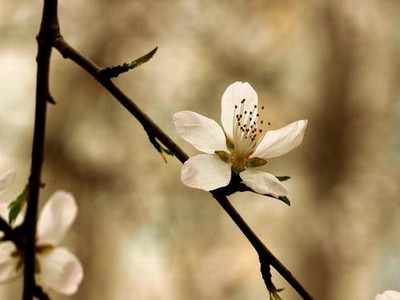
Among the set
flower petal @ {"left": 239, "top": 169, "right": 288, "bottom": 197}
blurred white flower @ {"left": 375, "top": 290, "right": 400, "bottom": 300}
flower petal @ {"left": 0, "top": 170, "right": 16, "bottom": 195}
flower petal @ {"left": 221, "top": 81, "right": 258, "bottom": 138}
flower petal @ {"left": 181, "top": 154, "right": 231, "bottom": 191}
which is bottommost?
blurred white flower @ {"left": 375, "top": 290, "right": 400, "bottom": 300}

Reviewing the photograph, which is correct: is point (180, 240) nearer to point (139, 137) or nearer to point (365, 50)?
point (139, 137)

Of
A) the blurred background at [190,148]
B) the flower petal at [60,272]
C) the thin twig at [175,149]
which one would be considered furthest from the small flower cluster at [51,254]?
the blurred background at [190,148]

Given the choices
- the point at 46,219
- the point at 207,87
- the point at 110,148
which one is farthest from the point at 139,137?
the point at 46,219

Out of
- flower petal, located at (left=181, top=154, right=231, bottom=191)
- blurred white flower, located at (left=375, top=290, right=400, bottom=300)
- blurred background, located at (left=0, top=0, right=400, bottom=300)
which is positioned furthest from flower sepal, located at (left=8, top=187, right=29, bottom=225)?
blurred background, located at (left=0, top=0, right=400, bottom=300)

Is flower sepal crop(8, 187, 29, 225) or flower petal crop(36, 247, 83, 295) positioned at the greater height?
flower sepal crop(8, 187, 29, 225)

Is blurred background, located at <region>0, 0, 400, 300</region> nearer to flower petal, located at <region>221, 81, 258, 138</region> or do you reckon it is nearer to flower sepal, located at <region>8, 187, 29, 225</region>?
flower petal, located at <region>221, 81, 258, 138</region>

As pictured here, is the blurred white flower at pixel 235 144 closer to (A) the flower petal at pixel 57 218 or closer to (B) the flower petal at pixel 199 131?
(B) the flower petal at pixel 199 131
